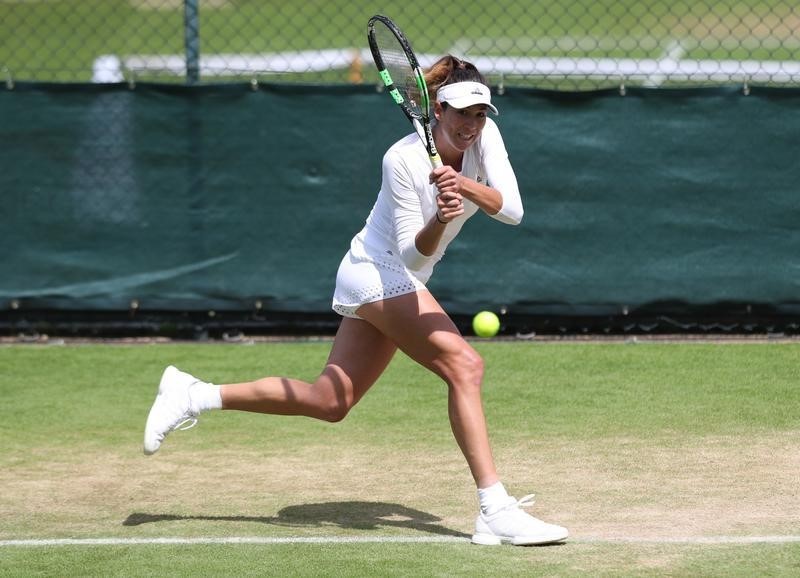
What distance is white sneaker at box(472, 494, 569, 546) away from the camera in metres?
4.61

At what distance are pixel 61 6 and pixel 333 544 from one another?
74.8ft

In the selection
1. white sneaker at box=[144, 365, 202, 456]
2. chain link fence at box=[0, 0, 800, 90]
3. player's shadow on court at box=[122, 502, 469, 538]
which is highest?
chain link fence at box=[0, 0, 800, 90]

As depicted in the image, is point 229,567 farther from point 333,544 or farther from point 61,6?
point 61,6

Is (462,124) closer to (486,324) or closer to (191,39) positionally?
(486,324)

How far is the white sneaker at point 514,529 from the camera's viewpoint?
182 inches

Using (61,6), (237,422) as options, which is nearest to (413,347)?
(237,422)

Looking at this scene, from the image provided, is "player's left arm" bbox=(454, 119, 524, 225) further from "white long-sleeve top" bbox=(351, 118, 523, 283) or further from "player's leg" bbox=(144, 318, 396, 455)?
"player's leg" bbox=(144, 318, 396, 455)

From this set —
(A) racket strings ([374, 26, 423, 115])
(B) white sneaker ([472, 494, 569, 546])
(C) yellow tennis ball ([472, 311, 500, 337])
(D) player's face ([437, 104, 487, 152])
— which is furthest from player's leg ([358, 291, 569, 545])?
(C) yellow tennis ball ([472, 311, 500, 337])

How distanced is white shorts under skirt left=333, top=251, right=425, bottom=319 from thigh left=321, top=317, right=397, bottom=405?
0.35 ft

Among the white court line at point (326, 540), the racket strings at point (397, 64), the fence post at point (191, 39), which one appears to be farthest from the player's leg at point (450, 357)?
the fence post at point (191, 39)

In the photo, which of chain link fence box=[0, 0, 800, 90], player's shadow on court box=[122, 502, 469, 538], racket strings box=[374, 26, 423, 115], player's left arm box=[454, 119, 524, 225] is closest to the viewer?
player's left arm box=[454, 119, 524, 225]

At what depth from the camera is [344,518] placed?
5.16m

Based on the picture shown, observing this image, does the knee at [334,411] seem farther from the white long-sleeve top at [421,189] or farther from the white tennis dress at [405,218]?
the white long-sleeve top at [421,189]

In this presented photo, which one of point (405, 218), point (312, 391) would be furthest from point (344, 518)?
point (405, 218)
